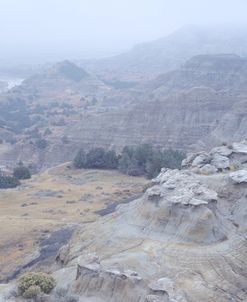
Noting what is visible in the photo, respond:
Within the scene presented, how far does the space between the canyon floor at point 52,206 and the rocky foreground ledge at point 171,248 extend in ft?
25.7

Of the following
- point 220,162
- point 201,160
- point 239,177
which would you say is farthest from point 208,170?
point 239,177

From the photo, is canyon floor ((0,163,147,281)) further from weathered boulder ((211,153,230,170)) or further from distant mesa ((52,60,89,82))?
distant mesa ((52,60,89,82))

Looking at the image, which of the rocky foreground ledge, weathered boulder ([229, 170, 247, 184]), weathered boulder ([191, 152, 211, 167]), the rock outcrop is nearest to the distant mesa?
weathered boulder ([191, 152, 211, 167])

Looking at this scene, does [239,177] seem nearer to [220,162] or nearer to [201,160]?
[220,162]

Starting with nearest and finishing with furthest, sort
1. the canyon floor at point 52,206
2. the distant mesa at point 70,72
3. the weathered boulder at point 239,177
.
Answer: the weathered boulder at point 239,177
the canyon floor at point 52,206
the distant mesa at point 70,72

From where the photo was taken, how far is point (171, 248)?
23.7 metres

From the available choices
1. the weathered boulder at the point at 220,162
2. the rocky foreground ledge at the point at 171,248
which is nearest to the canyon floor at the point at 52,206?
the rocky foreground ledge at the point at 171,248

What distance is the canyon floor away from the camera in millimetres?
36719

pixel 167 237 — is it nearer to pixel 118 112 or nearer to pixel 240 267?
pixel 240 267

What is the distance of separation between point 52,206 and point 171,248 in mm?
26070

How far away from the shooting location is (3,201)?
52469 millimetres

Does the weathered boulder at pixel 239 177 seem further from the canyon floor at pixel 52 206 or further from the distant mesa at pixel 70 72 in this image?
the distant mesa at pixel 70 72

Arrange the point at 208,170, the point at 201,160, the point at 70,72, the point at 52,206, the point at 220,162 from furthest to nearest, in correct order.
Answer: the point at 70,72 < the point at 52,206 < the point at 201,160 < the point at 220,162 < the point at 208,170

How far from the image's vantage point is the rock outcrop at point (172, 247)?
20984 millimetres
